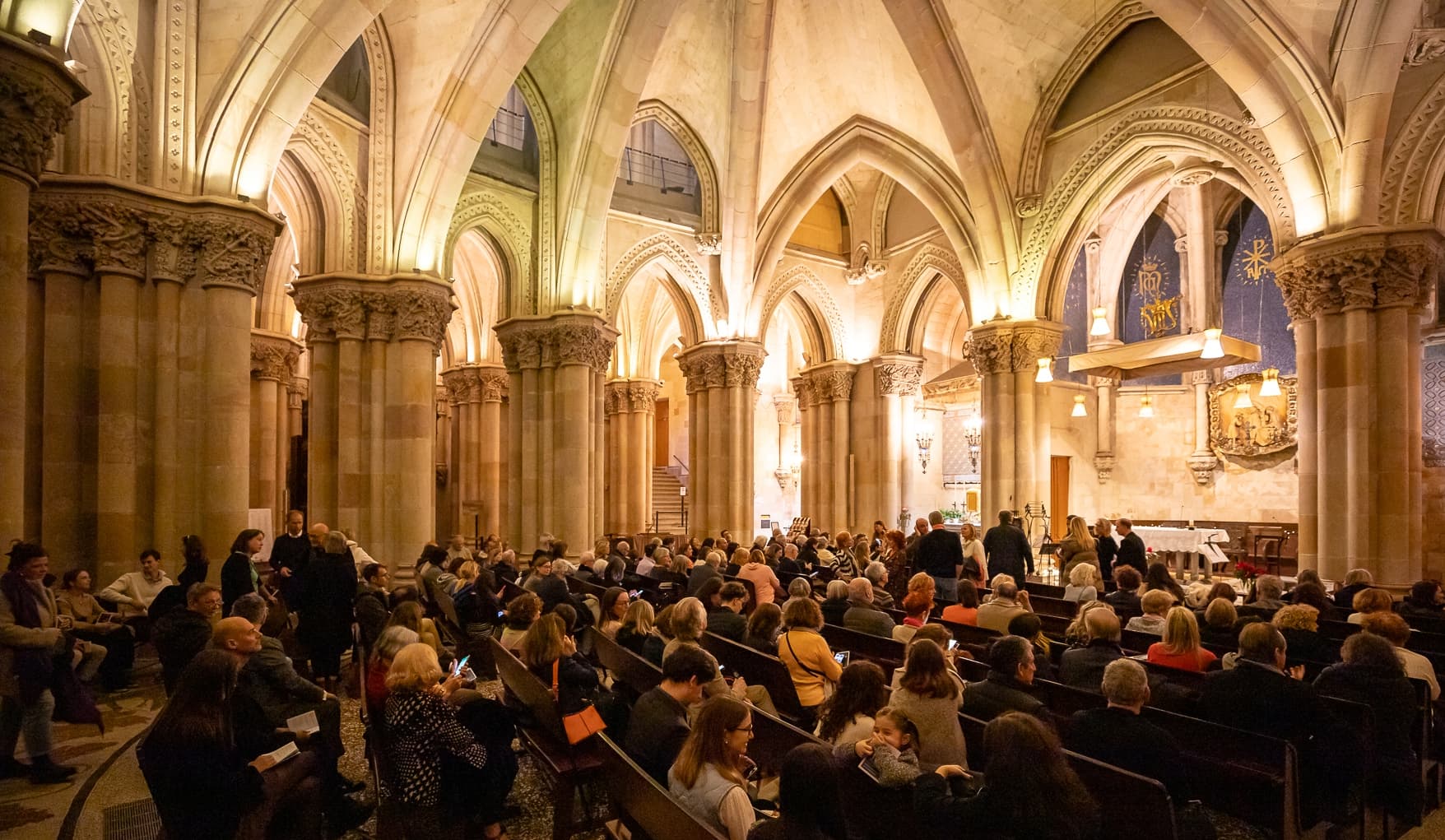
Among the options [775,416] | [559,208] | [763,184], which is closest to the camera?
[559,208]

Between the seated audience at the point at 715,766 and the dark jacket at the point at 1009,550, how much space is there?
6864mm

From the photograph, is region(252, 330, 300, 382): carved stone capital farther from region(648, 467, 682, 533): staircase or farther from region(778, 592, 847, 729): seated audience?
region(778, 592, 847, 729): seated audience

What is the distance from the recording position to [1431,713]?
15.9 feet

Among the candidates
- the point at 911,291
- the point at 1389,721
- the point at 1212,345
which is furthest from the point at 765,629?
the point at 911,291

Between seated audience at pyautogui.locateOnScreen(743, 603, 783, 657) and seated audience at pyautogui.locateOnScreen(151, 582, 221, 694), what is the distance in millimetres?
3192

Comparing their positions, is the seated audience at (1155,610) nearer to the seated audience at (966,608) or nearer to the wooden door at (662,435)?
the seated audience at (966,608)

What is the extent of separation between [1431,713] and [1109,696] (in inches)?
116

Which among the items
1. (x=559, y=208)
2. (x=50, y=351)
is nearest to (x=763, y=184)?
(x=559, y=208)

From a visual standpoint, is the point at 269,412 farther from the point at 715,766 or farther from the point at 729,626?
the point at 715,766

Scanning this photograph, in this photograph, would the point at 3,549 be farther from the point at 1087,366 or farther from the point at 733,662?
the point at 1087,366

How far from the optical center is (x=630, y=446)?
24.0 metres

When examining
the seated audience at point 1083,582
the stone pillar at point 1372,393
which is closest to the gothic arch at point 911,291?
the stone pillar at point 1372,393

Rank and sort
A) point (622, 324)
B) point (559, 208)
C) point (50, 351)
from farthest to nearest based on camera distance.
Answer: point (622, 324), point (559, 208), point (50, 351)

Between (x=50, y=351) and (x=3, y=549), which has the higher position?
(x=50, y=351)
